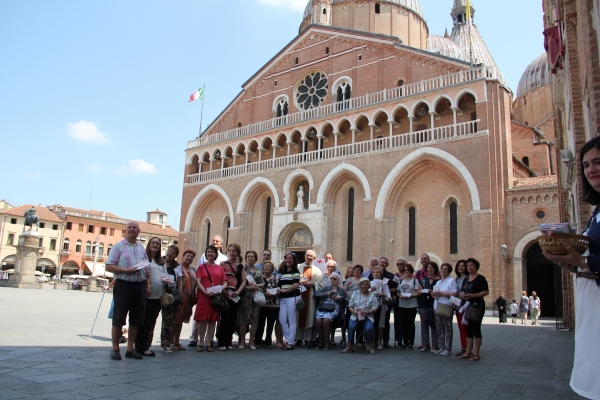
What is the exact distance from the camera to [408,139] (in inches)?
866

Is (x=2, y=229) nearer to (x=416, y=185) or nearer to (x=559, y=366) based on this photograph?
(x=416, y=185)

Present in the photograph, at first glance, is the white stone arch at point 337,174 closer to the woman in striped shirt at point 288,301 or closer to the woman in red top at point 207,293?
the woman in striped shirt at point 288,301

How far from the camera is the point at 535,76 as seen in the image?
3931cm

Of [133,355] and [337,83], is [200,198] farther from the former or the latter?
[133,355]

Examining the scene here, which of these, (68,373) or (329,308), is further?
(329,308)

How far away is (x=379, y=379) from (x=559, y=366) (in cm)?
303

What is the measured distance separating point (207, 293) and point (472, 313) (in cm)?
406

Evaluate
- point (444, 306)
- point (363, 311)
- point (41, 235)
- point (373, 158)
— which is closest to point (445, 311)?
point (444, 306)

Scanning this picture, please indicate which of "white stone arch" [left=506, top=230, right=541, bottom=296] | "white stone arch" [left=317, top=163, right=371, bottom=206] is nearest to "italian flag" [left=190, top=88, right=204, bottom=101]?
"white stone arch" [left=317, top=163, right=371, bottom=206]

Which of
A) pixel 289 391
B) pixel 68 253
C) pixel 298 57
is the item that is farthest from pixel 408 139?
pixel 68 253

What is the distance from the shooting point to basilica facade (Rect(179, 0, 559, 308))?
63.8 feet

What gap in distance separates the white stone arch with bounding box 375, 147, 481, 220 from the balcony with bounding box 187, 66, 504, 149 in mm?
3012

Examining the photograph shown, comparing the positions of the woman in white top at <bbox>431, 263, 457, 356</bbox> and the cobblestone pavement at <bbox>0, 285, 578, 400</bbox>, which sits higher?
the woman in white top at <bbox>431, 263, 457, 356</bbox>

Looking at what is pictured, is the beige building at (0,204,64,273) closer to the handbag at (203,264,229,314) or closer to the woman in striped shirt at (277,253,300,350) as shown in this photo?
the woman in striped shirt at (277,253,300,350)
